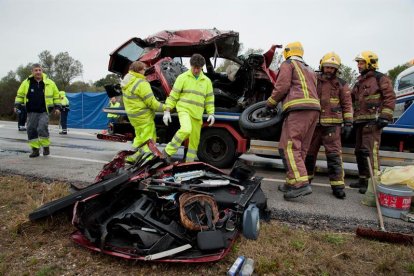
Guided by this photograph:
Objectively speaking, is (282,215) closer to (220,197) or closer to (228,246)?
(220,197)

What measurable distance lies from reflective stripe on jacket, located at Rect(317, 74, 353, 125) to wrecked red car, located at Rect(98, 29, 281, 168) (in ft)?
3.24

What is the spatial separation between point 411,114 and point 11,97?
26854 mm

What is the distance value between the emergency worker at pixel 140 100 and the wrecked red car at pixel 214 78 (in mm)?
794

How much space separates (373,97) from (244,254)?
10.7 ft

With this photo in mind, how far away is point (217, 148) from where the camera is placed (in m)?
5.53

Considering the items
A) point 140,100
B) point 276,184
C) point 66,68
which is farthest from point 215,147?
point 66,68

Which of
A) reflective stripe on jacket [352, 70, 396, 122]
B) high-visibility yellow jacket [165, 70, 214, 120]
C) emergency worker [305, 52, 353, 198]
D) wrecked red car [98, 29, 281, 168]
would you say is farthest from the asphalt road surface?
high-visibility yellow jacket [165, 70, 214, 120]

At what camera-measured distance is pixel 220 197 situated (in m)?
2.77

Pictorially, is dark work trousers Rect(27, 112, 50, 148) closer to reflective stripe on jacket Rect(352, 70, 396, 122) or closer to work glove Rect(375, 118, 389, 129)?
reflective stripe on jacket Rect(352, 70, 396, 122)

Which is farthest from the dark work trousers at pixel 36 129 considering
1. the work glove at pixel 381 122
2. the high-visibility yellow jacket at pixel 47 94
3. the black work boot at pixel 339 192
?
the work glove at pixel 381 122

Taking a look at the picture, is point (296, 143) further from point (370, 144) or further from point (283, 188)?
point (370, 144)

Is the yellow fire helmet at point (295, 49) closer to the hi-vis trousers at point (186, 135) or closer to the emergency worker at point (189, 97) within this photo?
the emergency worker at point (189, 97)

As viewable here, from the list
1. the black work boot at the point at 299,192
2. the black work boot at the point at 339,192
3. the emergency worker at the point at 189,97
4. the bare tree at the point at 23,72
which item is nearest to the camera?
the black work boot at the point at 299,192

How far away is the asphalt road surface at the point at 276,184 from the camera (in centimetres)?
307
